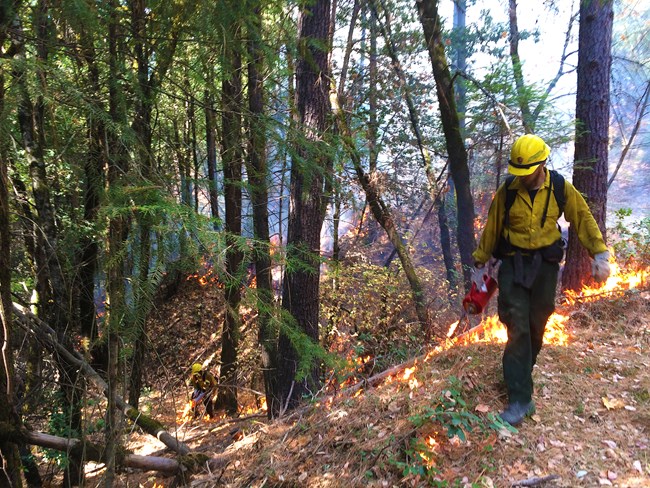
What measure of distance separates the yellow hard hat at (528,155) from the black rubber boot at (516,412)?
191 cm

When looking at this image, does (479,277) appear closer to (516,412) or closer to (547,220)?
(547,220)

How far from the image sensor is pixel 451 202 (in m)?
18.0

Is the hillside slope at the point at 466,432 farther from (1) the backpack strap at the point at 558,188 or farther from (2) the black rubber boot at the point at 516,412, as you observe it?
(1) the backpack strap at the point at 558,188

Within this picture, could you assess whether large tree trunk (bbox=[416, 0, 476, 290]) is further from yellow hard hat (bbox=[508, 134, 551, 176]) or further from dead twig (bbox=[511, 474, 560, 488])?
dead twig (bbox=[511, 474, 560, 488])

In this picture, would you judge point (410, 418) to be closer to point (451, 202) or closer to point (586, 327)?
point (586, 327)

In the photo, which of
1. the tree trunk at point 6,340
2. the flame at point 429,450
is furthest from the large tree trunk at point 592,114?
the tree trunk at point 6,340

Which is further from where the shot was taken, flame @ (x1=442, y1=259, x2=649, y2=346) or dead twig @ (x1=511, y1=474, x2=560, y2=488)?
flame @ (x1=442, y1=259, x2=649, y2=346)


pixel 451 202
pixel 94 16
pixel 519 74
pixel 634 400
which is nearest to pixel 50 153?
pixel 94 16

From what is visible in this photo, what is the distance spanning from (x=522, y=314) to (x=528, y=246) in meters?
0.55

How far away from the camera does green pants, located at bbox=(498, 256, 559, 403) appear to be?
3449 mm

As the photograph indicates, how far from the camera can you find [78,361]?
12.6 ft

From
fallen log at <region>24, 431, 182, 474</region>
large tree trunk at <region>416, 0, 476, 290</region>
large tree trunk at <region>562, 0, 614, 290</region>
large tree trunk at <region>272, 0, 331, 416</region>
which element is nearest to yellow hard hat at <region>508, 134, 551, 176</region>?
large tree trunk at <region>272, 0, 331, 416</region>

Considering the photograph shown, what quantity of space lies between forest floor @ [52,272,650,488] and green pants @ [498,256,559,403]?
0.33 m

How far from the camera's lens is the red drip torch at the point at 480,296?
3662 mm
